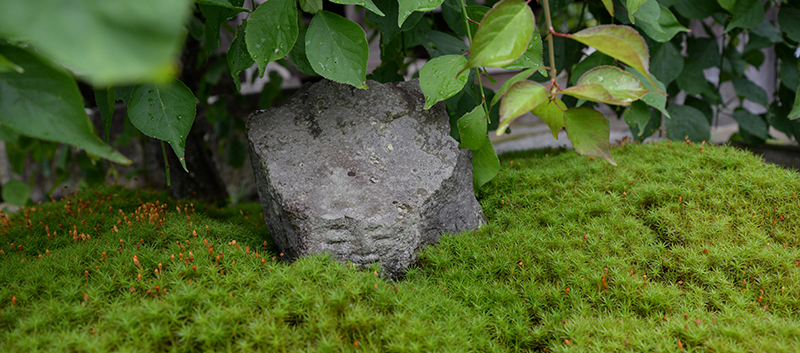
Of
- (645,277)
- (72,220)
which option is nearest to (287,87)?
(72,220)

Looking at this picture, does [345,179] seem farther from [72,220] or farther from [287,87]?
[287,87]

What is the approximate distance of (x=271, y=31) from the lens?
1.20 metres

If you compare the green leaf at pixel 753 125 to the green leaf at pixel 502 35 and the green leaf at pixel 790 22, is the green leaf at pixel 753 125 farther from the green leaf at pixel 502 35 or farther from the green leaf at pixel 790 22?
the green leaf at pixel 502 35

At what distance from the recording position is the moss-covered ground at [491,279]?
1.14m

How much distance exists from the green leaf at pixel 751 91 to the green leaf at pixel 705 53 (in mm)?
192

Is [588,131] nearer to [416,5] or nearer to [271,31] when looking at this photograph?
[416,5]

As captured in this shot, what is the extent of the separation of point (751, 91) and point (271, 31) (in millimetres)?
2626

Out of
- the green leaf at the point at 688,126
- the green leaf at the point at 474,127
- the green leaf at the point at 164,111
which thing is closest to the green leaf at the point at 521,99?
the green leaf at the point at 474,127

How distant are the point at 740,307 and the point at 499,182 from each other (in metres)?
0.94

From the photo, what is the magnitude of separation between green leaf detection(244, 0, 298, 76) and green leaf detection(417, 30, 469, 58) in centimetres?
74

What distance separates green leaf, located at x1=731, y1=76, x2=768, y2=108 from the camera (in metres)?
2.45

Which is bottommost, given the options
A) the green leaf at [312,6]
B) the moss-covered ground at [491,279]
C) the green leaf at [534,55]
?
the moss-covered ground at [491,279]

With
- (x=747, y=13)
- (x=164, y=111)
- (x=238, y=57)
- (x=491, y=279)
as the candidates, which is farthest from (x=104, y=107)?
(x=747, y=13)

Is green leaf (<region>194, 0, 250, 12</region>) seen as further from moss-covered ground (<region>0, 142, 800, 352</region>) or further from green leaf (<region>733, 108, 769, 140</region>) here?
green leaf (<region>733, 108, 769, 140</region>)
